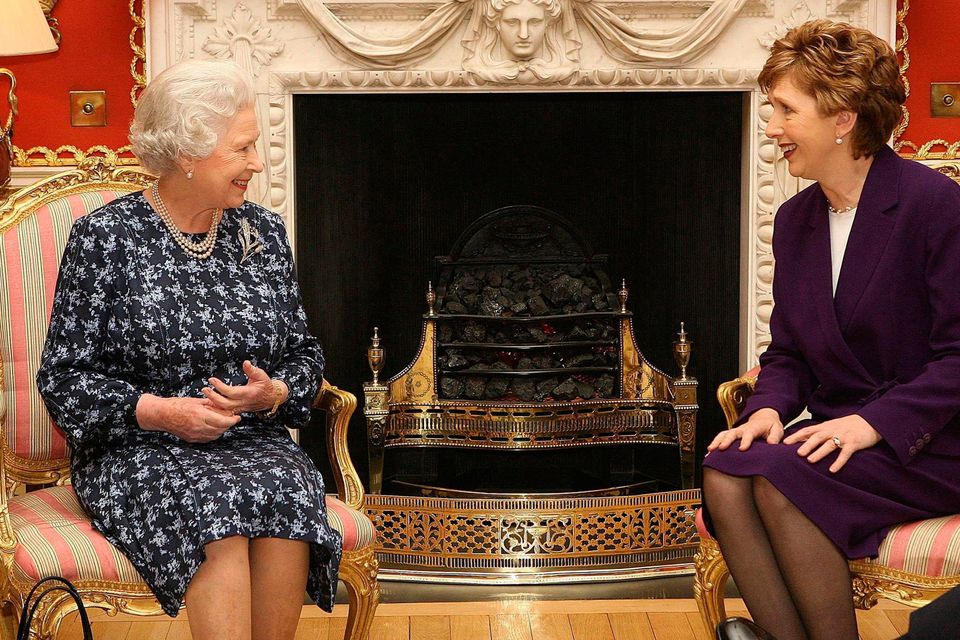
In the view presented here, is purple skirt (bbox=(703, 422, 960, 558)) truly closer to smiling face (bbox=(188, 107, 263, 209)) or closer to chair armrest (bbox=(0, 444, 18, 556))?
smiling face (bbox=(188, 107, 263, 209))

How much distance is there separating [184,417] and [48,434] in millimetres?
609

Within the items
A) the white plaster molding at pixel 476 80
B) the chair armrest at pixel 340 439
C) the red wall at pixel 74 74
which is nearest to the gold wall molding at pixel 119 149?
the red wall at pixel 74 74

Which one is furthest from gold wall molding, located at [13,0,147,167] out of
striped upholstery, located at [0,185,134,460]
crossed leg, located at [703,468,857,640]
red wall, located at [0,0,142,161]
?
crossed leg, located at [703,468,857,640]

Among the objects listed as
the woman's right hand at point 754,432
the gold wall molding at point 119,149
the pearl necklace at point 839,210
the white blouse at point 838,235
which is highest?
the gold wall molding at point 119,149

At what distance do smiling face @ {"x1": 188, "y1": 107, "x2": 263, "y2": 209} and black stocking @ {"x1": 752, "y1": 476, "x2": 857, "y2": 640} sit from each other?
3.97 ft

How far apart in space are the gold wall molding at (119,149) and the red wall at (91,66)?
1 centimetres

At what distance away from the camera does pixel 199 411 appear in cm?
209

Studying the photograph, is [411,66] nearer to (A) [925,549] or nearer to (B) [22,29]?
(B) [22,29]

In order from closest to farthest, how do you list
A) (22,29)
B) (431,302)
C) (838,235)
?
(838,235) < (22,29) < (431,302)

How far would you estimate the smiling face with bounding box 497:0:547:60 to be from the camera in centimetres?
338

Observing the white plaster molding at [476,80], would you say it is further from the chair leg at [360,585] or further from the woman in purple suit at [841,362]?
the chair leg at [360,585]

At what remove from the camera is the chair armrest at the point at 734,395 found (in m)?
2.54

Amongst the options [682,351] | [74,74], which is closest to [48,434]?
[74,74]

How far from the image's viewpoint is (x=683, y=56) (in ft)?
11.4
